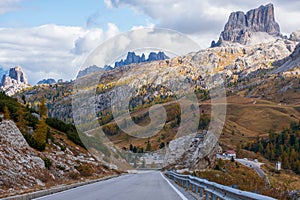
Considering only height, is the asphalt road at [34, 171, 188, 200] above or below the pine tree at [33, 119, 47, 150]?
below

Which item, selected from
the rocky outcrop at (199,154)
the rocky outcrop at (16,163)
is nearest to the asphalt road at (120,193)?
the rocky outcrop at (16,163)

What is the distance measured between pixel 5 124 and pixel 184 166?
3968 cm

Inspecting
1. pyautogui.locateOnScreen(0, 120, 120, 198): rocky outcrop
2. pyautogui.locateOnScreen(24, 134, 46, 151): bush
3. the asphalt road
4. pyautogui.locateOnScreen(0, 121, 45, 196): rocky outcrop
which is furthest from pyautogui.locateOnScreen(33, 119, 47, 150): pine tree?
the asphalt road

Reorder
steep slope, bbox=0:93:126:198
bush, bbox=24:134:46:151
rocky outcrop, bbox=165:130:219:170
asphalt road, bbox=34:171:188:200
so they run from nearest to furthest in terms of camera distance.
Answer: asphalt road, bbox=34:171:188:200, steep slope, bbox=0:93:126:198, bush, bbox=24:134:46:151, rocky outcrop, bbox=165:130:219:170

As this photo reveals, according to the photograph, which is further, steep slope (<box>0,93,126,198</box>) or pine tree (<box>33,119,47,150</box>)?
pine tree (<box>33,119,47,150</box>)

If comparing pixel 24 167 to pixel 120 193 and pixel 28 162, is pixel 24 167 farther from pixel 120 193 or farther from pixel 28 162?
pixel 120 193

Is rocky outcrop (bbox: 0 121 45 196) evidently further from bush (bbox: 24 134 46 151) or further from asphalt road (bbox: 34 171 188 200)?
asphalt road (bbox: 34 171 188 200)

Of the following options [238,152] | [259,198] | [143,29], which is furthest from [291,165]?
[259,198]

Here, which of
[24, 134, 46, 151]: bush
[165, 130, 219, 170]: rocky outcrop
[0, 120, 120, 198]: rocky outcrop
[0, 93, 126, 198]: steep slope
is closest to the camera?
[0, 120, 120, 198]: rocky outcrop

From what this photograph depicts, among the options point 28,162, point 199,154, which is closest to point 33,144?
point 28,162

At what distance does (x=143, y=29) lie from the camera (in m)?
44.8

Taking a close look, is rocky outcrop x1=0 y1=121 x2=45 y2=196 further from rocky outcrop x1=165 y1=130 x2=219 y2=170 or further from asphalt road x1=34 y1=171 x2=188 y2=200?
rocky outcrop x1=165 y1=130 x2=219 y2=170

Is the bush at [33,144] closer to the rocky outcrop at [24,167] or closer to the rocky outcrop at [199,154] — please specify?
the rocky outcrop at [24,167]

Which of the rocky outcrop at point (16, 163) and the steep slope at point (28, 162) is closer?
the rocky outcrop at point (16, 163)
